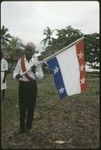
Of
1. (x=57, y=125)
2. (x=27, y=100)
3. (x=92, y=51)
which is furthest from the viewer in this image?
(x=92, y=51)

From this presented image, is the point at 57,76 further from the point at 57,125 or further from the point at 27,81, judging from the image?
the point at 57,125

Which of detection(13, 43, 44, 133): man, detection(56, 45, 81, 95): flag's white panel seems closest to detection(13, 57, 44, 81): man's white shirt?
detection(13, 43, 44, 133): man

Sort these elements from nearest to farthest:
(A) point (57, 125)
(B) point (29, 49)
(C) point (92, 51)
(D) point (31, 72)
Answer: (D) point (31, 72) → (B) point (29, 49) → (A) point (57, 125) → (C) point (92, 51)

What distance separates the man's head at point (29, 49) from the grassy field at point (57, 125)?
1703 millimetres

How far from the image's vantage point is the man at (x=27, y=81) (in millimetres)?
10039

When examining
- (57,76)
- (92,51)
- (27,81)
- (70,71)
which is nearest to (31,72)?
(27,81)

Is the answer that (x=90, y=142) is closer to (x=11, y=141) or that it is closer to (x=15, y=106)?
(x=11, y=141)

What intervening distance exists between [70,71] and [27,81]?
0.94 metres

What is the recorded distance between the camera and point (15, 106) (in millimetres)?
14484

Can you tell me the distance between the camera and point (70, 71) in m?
10.1

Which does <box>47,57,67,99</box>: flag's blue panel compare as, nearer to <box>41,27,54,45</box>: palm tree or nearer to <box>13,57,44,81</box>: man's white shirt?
<box>13,57,44,81</box>: man's white shirt

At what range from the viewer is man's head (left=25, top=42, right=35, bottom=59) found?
10.2m

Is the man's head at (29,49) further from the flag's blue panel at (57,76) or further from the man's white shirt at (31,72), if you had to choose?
the flag's blue panel at (57,76)

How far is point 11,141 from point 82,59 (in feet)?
7.63
